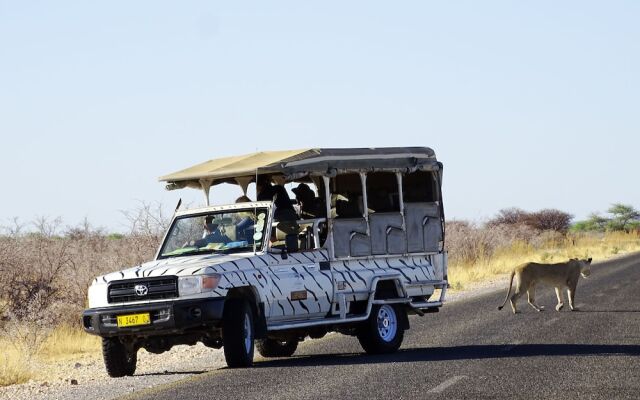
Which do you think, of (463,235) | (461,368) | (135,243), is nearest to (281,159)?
(461,368)

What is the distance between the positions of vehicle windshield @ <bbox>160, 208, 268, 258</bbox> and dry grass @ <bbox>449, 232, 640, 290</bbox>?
18198 millimetres

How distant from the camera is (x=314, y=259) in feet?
54.6

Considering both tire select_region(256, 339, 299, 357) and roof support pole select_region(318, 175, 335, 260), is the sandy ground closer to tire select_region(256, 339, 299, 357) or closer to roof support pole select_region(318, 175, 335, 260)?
tire select_region(256, 339, 299, 357)

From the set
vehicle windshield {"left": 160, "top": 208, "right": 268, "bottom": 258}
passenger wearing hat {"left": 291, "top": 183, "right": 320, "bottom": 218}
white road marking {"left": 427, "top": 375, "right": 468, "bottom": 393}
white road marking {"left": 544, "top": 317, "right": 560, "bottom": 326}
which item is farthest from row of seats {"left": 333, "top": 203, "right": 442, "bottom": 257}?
white road marking {"left": 427, "top": 375, "right": 468, "bottom": 393}

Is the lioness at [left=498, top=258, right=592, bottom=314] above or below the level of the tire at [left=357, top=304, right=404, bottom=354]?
above

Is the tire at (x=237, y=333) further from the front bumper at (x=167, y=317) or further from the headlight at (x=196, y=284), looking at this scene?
the headlight at (x=196, y=284)

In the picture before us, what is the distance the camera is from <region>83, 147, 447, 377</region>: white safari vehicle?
1512 centimetres

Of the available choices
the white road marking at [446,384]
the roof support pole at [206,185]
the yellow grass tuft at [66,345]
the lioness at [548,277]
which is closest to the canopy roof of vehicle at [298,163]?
the roof support pole at [206,185]

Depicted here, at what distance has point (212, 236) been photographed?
16.6 metres

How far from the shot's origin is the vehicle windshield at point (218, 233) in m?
16.3

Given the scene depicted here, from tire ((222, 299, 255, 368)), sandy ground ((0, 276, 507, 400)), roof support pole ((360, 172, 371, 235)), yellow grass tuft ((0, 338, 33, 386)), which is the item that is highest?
roof support pole ((360, 172, 371, 235))

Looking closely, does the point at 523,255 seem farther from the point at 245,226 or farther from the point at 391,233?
the point at 245,226

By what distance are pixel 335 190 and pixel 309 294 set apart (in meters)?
2.16

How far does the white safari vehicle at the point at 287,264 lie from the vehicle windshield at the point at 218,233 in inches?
0.7
